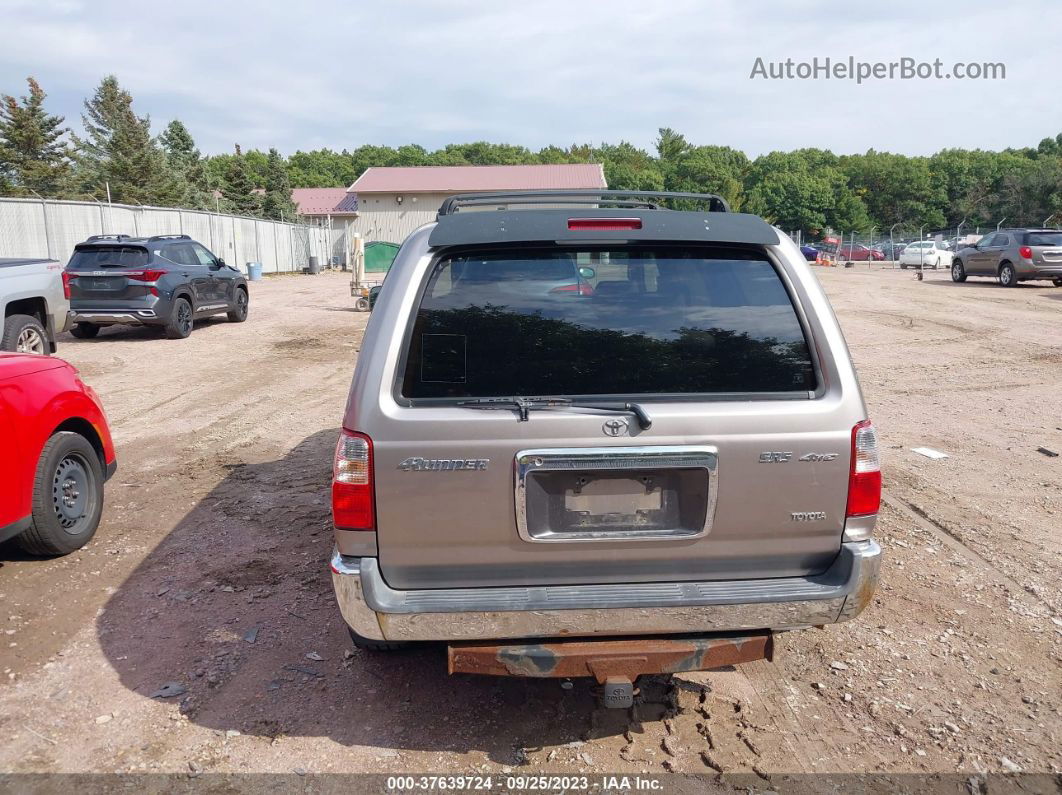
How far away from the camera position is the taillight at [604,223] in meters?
2.94

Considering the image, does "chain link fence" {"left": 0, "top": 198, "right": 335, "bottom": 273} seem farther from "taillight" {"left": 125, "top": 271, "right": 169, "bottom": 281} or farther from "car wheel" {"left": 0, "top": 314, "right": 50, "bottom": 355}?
"car wheel" {"left": 0, "top": 314, "right": 50, "bottom": 355}

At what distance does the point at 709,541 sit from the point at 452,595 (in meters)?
0.91

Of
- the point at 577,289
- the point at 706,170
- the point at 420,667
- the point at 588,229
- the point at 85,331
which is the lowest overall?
the point at 420,667

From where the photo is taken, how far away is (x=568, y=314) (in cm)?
286

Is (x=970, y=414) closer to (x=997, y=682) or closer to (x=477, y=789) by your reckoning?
(x=997, y=682)

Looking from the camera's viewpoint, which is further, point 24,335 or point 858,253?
point 858,253

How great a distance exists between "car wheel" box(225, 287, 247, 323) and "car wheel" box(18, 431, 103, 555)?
12661 mm

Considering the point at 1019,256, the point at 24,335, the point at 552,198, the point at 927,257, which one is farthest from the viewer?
the point at 927,257

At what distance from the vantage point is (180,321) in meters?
14.6

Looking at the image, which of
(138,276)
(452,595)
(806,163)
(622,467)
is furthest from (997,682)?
(806,163)

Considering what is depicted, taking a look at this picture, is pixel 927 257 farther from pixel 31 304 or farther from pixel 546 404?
pixel 546 404

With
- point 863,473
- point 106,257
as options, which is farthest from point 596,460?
point 106,257

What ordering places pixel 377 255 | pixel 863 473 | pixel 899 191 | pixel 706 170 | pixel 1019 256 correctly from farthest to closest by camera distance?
pixel 899 191 < pixel 706 170 < pixel 377 255 < pixel 1019 256 < pixel 863 473

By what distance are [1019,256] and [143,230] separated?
26.6 metres
